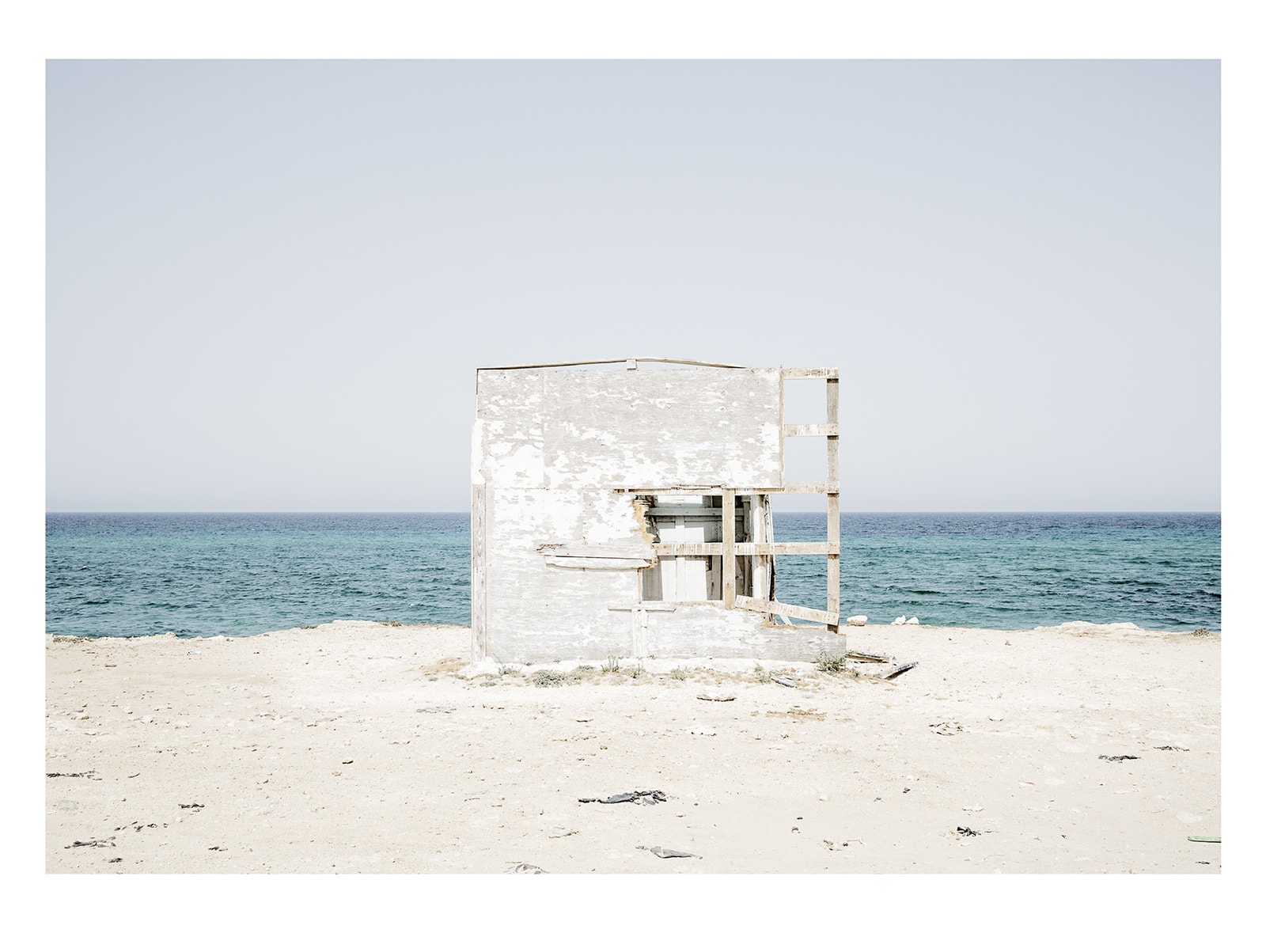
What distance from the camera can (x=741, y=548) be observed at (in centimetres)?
1108

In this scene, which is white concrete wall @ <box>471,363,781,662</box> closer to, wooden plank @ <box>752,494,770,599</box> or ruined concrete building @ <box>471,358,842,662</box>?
ruined concrete building @ <box>471,358,842,662</box>

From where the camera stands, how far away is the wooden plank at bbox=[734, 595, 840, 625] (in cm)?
→ 1105

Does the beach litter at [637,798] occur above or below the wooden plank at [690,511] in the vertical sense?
below

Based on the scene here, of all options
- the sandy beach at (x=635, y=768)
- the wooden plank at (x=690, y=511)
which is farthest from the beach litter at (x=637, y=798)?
the wooden plank at (x=690, y=511)

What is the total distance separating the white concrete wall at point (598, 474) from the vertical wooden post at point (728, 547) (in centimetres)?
21

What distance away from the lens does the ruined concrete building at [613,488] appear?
11.0 metres

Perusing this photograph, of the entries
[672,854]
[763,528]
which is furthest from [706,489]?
[672,854]

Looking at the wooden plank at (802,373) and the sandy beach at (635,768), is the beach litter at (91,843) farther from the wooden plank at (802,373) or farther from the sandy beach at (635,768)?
the wooden plank at (802,373)

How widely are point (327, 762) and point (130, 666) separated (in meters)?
7.26

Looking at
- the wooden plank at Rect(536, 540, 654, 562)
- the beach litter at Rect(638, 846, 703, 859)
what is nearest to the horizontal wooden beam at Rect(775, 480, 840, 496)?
the wooden plank at Rect(536, 540, 654, 562)

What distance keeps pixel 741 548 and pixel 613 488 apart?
2.07 m

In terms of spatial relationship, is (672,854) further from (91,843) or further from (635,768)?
(91,843)

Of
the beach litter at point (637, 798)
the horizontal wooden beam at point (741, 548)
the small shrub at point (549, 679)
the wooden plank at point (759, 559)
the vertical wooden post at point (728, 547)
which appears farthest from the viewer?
the wooden plank at point (759, 559)

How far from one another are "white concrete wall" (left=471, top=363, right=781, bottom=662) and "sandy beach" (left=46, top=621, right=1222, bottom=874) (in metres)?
0.56
